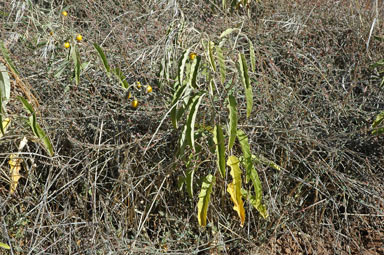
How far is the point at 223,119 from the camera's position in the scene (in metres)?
2.32

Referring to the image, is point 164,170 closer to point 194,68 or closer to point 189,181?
point 189,181

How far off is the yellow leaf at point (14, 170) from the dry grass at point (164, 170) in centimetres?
5

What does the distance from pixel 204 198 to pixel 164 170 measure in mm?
308

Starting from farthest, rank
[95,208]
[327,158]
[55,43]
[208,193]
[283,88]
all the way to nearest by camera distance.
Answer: [55,43] < [283,88] < [327,158] < [95,208] < [208,193]

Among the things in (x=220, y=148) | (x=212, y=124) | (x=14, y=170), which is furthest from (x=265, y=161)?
(x=14, y=170)

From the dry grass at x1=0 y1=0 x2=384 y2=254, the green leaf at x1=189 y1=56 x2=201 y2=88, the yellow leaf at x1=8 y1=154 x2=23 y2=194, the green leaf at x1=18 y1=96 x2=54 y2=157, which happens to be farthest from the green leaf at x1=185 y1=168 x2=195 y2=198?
the yellow leaf at x1=8 y1=154 x2=23 y2=194

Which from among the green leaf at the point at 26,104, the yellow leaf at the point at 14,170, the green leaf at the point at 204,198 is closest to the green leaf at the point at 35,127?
the green leaf at the point at 26,104

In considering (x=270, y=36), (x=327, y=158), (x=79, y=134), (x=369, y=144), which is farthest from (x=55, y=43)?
(x=369, y=144)

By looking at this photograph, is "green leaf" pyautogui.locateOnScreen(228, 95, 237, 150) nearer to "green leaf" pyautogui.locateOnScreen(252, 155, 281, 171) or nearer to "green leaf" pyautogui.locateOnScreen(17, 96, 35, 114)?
"green leaf" pyautogui.locateOnScreen(252, 155, 281, 171)

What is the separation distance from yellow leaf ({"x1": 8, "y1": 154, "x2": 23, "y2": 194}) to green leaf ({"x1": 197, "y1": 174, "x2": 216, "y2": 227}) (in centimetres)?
90

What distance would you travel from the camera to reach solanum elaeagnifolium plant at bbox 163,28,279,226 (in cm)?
190

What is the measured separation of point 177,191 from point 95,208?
381 mm

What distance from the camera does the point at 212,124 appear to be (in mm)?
2186

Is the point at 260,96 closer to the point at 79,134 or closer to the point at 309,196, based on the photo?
the point at 309,196
